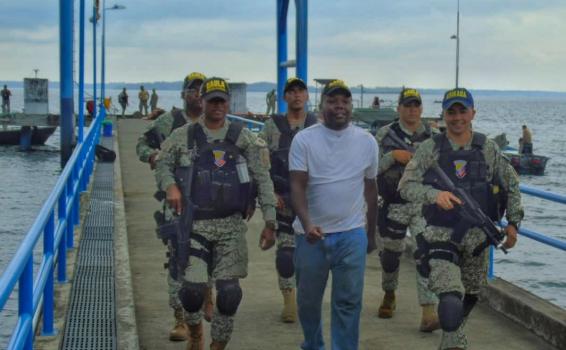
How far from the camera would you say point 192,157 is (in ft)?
19.1

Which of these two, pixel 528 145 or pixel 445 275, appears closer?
pixel 445 275

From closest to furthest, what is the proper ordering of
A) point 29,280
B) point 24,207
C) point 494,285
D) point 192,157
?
point 29,280, point 192,157, point 494,285, point 24,207

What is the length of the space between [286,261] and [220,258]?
4.53 feet

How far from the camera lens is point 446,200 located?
5.40 metres

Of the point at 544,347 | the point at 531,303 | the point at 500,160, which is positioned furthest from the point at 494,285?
the point at 500,160

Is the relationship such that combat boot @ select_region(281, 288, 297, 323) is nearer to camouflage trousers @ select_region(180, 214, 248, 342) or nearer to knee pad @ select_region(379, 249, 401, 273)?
A: knee pad @ select_region(379, 249, 401, 273)

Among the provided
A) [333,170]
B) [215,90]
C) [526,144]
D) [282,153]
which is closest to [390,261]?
[282,153]

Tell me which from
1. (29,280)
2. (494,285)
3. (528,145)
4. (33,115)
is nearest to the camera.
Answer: (29,280)

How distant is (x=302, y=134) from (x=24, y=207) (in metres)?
27.6

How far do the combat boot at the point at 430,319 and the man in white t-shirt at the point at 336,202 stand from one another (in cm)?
144

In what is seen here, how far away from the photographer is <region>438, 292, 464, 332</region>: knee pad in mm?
5496

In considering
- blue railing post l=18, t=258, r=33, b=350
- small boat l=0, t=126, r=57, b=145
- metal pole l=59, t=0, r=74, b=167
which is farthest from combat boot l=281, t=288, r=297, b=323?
small boat l=0, t=126, r=57, b=145

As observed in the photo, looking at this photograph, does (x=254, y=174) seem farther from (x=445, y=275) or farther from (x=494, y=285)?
(x=494, y=285)

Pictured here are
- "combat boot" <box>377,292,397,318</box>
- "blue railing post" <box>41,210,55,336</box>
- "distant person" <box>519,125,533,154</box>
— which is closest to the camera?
"blue railing post" <box>41,210,55,336</box>
